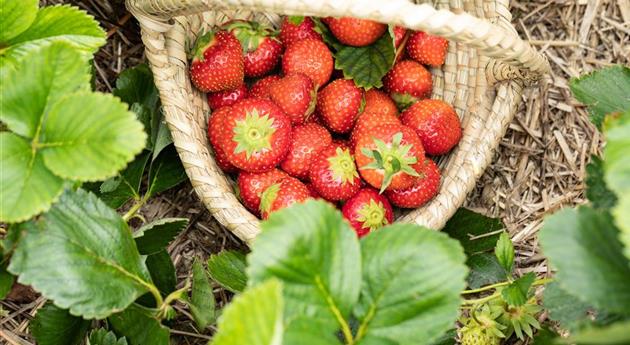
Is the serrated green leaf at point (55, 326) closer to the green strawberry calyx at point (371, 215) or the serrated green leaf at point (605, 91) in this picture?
the green strawberry calyx at point (371, 215)

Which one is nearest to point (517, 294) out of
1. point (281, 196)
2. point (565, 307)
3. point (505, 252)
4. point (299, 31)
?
point (505, 252)

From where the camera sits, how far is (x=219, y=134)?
1.21 m

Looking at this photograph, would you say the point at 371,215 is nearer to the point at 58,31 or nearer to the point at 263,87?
the point at 263,87

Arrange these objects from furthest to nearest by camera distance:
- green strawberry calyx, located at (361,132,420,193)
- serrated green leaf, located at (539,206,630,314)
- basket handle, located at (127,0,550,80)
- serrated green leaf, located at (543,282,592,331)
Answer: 1. green strawberry calyx, located at (361,132,420,193)
2. basket handle, located at (127,0,550,80)
3. serrated green leaf, located at (543,282,592,331)
4. serrated green leaf, located at (539,206,630,314)

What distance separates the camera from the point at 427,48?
51.3 inches

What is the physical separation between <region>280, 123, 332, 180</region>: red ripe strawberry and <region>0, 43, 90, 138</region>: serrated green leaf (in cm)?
53

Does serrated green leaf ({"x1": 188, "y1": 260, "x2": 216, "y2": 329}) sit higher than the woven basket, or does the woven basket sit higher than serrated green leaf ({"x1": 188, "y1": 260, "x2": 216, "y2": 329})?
the woven basket

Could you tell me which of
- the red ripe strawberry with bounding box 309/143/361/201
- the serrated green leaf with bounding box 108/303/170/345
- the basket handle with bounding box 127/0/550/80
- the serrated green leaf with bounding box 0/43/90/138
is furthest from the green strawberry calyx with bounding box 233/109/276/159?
the serrated green leaf with bounding box 0/43/90/138

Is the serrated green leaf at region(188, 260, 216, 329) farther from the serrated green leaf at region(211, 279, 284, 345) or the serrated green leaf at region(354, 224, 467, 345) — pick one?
the serrated green leaf at region(211, 279, 284, 345)

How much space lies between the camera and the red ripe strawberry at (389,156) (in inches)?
45.3

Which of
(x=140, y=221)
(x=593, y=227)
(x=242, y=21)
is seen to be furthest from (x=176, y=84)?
(x=593, y=227)

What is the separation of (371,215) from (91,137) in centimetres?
56

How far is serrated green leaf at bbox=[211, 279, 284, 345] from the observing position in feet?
1.77

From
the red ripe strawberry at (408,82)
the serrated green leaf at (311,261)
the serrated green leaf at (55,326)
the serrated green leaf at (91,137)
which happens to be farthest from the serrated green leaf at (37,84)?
the red ripe strawberry at (408,82)
